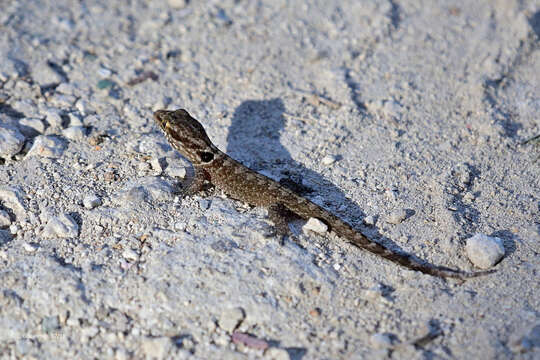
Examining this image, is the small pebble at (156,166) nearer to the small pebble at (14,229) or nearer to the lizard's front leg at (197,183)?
the lizard's front leg at (197,183)

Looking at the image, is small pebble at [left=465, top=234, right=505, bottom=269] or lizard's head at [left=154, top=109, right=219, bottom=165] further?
lizard's head at [left=154, top=109, right=219, bottom=165]

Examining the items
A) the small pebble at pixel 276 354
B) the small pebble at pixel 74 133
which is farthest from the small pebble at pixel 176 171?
the small pebble at pixel 276 354

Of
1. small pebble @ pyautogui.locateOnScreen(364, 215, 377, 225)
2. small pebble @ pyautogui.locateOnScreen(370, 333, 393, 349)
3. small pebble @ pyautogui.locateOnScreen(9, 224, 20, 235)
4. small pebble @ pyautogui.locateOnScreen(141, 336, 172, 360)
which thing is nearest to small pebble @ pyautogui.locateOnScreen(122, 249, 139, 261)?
small pebble @ pyautogui.locateOnScreen(141, 336, 172, 360)

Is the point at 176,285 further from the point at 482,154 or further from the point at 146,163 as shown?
the point at 482,154

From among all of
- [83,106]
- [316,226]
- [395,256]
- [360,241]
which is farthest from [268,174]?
[83,106]

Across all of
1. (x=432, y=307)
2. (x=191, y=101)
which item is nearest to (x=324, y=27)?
(x=191, y=101)

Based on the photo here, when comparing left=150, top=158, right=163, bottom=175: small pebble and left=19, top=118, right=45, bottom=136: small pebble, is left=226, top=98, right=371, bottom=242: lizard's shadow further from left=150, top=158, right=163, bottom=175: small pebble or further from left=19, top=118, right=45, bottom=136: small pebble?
left=19, top=118, right=45, bottom=136: small pebble

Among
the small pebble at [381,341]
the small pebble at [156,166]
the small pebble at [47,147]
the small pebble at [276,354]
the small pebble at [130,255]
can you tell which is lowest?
the small pebble at [47,147]
